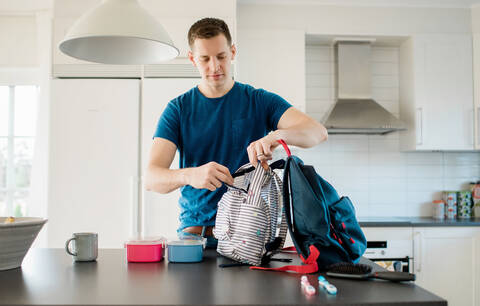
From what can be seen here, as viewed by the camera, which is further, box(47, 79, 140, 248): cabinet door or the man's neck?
box(47, 79, 140, 248): cabinet door

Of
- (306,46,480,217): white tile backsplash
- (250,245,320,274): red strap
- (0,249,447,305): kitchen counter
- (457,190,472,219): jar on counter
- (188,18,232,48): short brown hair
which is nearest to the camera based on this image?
(0,249,447,305): kitchen counter

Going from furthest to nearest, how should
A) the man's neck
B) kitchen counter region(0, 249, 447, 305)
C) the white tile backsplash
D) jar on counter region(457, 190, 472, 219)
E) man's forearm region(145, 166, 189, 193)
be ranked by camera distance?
1. the white tile backsplash
2. jar on counter region(457, 190, 472, 219)
3. the man's neck
4. man's forearm region(145, 166, 189, 193)
5. kitchen counter region(0, 249, 447, 305)

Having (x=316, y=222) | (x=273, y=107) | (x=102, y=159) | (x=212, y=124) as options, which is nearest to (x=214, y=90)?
(x=212, y=124)

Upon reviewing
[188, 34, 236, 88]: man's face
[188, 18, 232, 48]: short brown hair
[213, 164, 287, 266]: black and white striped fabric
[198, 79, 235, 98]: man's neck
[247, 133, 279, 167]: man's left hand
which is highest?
[188, 18, 232, 48]: short brown hair

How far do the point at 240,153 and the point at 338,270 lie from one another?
2.47 ft

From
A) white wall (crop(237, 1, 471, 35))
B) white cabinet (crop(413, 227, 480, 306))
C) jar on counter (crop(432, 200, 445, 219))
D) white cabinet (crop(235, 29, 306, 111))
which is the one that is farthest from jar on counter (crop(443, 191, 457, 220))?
white cabinet (crop(235, 29, 306, 111))

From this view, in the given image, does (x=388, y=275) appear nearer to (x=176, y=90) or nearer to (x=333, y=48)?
(x=176, y=90)

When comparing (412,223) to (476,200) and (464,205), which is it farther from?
(476,200)

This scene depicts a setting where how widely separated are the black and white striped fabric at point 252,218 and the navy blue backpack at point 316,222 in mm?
85

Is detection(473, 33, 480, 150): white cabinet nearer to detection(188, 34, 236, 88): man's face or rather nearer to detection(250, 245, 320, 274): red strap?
detection(188, 34, 236, 88): man's face

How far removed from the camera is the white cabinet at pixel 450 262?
131 inches

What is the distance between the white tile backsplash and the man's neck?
2.16 m

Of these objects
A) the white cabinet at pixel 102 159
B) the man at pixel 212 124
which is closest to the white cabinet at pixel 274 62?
the white cabinet at pixel 102 159

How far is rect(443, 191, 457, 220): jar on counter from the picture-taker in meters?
3.72
